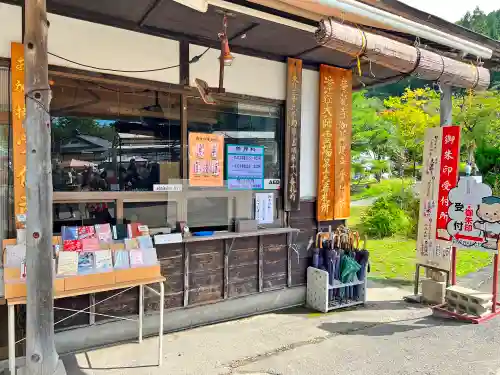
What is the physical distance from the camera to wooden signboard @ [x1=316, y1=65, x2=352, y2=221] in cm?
563

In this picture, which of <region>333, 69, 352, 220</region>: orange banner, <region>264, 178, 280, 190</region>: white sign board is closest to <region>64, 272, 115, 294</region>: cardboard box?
<region>264, 178, 280, 190</region>: white sign board

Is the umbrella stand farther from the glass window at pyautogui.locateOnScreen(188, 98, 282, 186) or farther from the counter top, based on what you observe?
the glass window at pyautogui.locateOnScreen(188, 98, 282, 186)

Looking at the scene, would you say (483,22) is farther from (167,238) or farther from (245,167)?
(167,238)

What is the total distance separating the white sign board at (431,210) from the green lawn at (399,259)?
60.5 inches

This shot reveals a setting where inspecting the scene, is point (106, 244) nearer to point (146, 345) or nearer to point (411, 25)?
point (146, 345)

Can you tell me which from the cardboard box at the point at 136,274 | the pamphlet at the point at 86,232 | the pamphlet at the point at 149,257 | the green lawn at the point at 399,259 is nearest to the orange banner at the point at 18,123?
the pamphlet at the point at 86,232

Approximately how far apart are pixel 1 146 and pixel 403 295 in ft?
19.0

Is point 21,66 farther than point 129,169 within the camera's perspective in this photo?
No

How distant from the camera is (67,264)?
3516 millimetres

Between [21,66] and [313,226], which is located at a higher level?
[21,66]

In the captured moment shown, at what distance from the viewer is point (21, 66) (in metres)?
3.58

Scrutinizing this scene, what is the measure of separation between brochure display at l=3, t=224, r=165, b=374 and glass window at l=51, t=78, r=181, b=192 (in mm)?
535

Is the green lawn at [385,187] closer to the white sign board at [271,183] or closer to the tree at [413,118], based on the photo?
the tree at [413,118]

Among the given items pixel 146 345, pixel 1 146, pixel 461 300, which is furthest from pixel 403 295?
pixel 1 146
